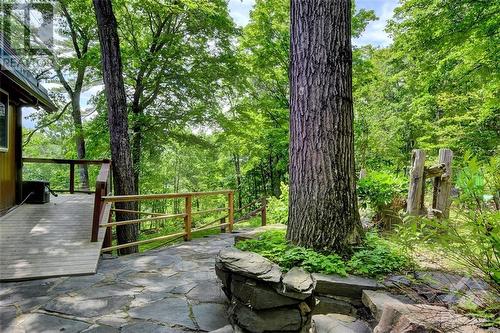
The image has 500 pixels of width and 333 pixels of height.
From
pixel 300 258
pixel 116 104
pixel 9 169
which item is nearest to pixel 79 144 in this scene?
pixel 9 169

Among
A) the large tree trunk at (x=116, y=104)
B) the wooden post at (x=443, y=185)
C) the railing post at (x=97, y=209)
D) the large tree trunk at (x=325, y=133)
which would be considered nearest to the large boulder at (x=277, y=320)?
the large tree trunk at (x=325, y=133)

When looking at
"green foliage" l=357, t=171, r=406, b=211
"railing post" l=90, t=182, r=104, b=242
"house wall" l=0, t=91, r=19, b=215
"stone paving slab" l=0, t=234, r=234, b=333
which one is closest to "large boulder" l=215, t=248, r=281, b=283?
"stone paving slab" l=0, t=234, r=234, b=333

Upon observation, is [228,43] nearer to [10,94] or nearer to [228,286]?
[10,94]

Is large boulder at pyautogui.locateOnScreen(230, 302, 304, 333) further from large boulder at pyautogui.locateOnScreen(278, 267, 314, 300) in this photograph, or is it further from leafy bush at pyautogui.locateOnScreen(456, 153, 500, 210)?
leafy bush at pyautogui.locateOnScreen(456, 153, 500, 210)

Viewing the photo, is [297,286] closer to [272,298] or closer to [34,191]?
[272,298]

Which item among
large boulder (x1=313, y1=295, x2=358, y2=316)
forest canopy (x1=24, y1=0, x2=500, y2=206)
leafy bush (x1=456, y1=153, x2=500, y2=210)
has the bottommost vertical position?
large boulder (x1=313, y1=295, x2=358, y2=316)

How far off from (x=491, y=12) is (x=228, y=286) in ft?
21.8

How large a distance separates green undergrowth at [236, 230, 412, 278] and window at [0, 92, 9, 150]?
5.62 metres

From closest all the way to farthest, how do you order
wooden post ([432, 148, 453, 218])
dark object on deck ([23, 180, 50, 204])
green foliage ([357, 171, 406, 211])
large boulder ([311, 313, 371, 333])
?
1. large boulder ([311, 313, 371, 333])
2. wooden post ([432, 148, 453, 218])
3. green foliage ([357, 171, 406, 211])
4. dark object on deck ([23, 180, 50, 204])

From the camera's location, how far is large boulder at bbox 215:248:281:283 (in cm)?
236

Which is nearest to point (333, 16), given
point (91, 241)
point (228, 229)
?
point (91, 241)

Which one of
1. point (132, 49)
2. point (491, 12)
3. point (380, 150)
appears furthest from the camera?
point (380, 150)

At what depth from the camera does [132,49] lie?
9.20m

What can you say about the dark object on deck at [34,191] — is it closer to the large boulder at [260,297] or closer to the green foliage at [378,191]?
the large boulder at [260,297]
